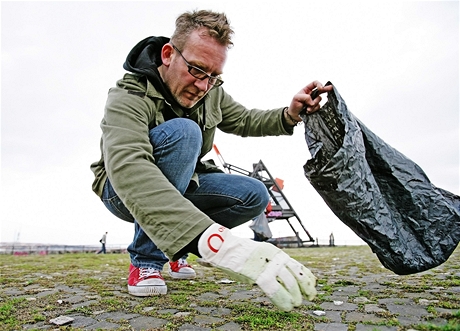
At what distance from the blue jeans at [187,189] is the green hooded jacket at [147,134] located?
0.13 meters

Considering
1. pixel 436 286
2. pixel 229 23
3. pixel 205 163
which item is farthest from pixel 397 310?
pixel 229 23

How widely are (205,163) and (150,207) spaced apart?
137 centimetres

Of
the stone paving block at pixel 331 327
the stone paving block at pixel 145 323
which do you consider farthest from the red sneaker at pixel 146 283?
the stone paving block at pixel 331 327

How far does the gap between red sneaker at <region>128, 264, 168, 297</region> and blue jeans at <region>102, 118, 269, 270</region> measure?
0.17ft

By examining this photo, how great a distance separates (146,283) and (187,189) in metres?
0.73

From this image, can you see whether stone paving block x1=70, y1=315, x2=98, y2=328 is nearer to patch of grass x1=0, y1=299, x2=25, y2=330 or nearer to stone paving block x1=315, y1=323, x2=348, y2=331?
patch of grass x1=0, y1=299, x2=25, y2=330

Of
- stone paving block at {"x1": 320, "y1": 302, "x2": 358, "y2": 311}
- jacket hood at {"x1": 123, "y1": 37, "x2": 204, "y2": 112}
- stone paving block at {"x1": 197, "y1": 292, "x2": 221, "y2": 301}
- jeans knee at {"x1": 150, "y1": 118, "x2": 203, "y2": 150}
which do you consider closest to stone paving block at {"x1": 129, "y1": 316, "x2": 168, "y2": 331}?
stone paving block at {"x1": 197, "y1": 292, "x2": 221, "y2": 301}

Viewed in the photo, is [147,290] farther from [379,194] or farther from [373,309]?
[379,194]

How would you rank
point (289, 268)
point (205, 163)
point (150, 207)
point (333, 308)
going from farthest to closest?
point (205, 163) → point (333, 308) → point (150, 207) → point (289, 268)

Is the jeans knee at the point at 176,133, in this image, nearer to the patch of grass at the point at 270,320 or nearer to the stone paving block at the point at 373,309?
the patch of grass at the point at 270,320

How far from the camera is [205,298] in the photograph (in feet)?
7.66

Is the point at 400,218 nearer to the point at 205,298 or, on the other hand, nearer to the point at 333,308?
the point at 333,308

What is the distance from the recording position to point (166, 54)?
7.57 ft

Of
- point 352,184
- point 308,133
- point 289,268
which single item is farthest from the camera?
point 308,133
